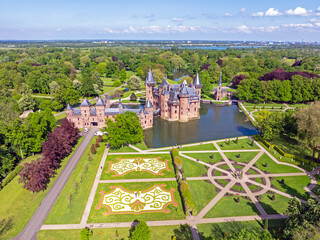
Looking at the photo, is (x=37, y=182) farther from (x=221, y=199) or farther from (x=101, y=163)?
(x=221, y=199)

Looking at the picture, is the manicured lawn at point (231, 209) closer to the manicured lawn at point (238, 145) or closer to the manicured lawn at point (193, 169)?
the manicured lawn at point (193, 169)

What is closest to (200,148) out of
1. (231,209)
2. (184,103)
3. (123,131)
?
(123,131)

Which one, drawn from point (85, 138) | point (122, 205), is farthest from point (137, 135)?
point (122, 205)

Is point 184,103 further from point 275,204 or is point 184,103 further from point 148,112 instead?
point 275,204

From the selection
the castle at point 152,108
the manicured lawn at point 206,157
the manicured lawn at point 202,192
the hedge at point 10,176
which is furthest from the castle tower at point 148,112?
the hedge at point 10,176

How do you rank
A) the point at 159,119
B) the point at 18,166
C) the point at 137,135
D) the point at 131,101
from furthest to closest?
the point at 131,101, the point at 159,119, the point at 137,135, the point at 18,166

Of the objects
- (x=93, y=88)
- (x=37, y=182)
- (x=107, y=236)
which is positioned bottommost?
(x=107, y=236)
